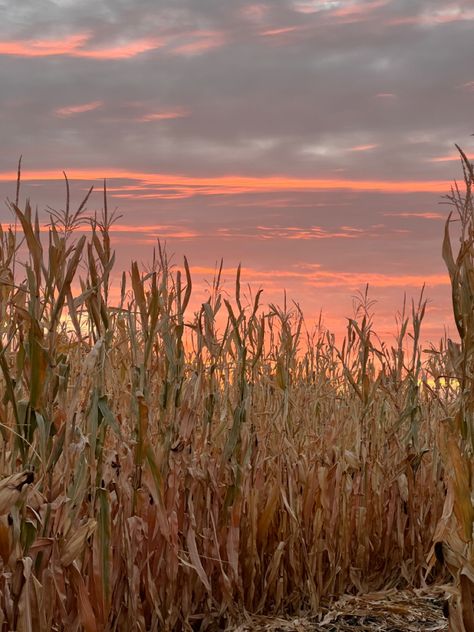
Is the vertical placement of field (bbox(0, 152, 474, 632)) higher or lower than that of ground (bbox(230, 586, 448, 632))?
higher

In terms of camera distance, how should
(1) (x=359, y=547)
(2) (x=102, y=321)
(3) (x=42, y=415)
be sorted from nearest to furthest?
(3) (x=42, y=415)
(2) (x=102, y=321)
(1) (x=359, y=547)

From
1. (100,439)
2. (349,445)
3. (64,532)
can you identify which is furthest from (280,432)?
(64,532)

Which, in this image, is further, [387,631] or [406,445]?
[406,445]

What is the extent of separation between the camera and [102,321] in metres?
3.37

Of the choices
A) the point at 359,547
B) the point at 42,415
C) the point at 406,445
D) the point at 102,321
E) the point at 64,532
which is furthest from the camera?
the point at 406,445

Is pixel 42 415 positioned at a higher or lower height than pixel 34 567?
higher

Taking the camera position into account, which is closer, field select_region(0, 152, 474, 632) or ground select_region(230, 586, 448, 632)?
field select_region(0, 152, 474, 632)

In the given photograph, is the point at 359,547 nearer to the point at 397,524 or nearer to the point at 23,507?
the point at 397,524

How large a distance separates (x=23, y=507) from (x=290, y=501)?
2.05 metres

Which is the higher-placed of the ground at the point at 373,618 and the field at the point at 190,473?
the field at the point at 190,473

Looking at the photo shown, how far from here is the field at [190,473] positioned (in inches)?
120

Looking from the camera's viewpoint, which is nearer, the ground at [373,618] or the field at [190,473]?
the field at [190,473]

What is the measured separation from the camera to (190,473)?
167 inches

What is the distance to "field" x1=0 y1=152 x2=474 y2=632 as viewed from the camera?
9.97ft
